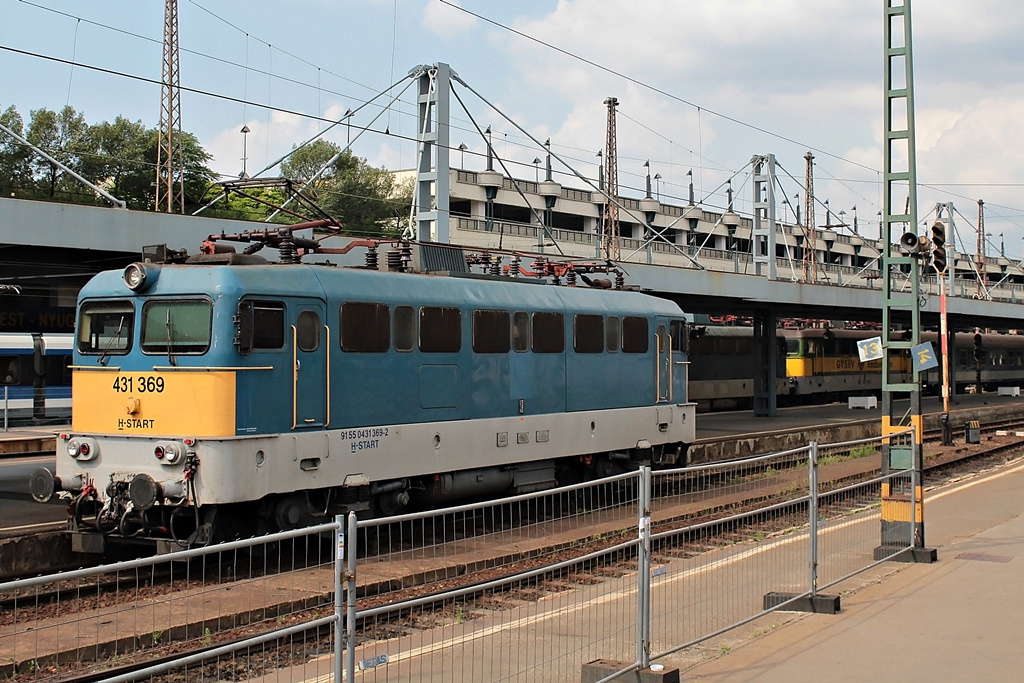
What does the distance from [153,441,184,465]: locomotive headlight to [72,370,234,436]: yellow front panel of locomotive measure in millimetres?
166

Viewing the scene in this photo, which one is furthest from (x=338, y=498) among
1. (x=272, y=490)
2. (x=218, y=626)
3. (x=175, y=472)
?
(x=218, y=626)

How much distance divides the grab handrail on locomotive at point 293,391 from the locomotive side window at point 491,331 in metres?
0.03

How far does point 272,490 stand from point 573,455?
6.24 metres

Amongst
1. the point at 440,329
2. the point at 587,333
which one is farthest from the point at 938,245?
the point at 440,329

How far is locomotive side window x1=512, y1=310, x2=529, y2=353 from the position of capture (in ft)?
51.8

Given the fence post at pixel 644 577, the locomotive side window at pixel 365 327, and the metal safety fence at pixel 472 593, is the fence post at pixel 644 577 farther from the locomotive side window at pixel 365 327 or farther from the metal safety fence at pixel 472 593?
the locomotive side window at pixel 365 327

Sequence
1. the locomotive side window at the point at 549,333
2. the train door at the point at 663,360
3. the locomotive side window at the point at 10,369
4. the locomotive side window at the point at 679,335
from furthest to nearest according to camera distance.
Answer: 1. the locomotive side window at the point at 10,369
2. the locomotive side window at the point at 679,335
3. the train door at the point at 663,360
4. the locomotive side window at the point at 549,333

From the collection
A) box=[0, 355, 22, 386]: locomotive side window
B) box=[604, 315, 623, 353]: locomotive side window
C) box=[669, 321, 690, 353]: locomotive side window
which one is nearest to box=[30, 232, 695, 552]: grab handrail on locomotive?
box=[604, 315, 623, 353]: locomotive side window

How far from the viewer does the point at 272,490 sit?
11945 mm

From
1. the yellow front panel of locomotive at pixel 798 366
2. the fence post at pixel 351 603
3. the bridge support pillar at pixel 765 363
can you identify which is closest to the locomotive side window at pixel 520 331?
the fence post at pixel 351 603

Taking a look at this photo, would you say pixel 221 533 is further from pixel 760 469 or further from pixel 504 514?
pixel 760 469

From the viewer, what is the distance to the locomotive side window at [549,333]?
16.2m

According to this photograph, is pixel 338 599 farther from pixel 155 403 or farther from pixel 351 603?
pixel 155 403

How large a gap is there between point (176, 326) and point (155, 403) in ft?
2.81
